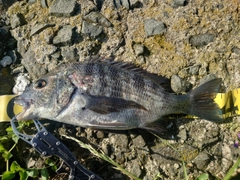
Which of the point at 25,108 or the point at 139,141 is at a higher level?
the point at 25,108

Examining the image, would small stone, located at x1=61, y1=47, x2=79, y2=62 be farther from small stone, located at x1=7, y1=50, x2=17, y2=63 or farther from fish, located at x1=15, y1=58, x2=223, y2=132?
small stone, located at x1=7, y1=50, x2=17, y2=63

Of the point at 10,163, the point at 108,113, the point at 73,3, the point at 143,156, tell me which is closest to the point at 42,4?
the point at 73,3

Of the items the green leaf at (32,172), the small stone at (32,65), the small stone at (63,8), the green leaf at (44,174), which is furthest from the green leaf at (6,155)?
the small stone at (63,8)

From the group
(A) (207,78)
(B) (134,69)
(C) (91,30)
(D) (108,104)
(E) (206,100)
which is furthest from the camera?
(C) (91,30)

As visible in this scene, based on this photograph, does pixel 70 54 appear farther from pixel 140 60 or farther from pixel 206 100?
pixel 206 100

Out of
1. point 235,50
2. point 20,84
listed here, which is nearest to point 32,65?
point 20,84

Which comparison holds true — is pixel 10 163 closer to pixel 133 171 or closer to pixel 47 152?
pixel 47 152
